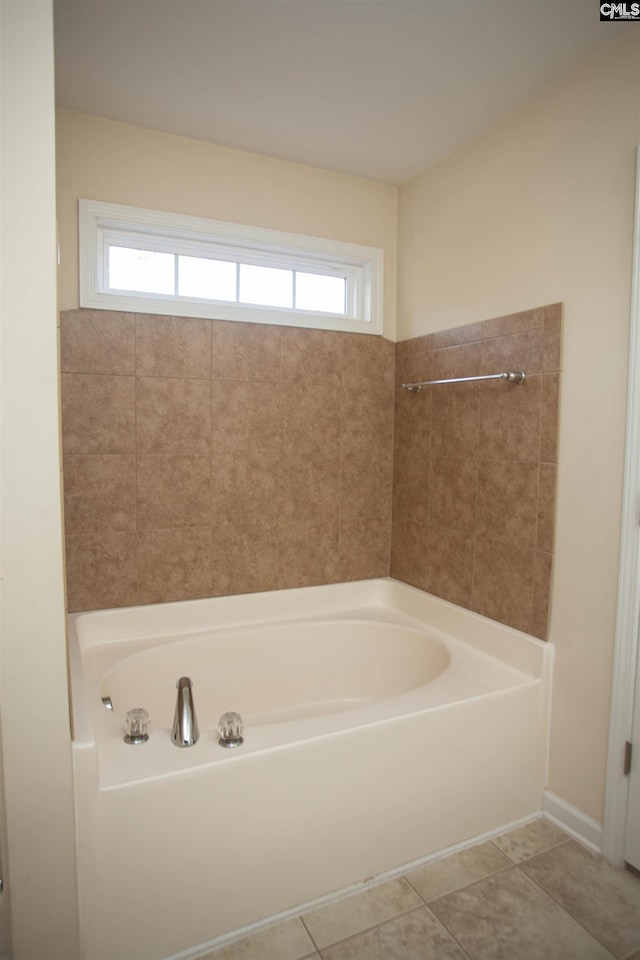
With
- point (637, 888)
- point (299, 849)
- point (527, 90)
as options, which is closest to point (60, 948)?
point (299, 849)

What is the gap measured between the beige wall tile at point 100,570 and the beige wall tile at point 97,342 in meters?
0.67

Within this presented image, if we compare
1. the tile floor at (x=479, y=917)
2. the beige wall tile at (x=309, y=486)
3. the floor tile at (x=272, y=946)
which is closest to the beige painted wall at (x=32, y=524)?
the floor tile at (x=272, y=946)

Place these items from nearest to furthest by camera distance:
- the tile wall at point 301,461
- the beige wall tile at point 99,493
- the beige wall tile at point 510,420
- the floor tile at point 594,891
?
the floor tile at point 594,891 < the beige wall tile at point 510,420 < the tile wall at point 301,461 < the beige wall tile at point 99,493

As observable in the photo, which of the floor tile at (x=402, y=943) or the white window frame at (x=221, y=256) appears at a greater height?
the white window frame at (x=221, y=256)

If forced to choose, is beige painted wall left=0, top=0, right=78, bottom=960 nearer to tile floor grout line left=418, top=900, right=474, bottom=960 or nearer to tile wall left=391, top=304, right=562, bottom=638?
tile floor grout line left=418, top=900, right=474, bottom=960

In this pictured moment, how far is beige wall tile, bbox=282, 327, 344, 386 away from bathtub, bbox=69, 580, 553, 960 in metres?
1.04

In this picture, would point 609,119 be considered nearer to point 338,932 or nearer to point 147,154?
point 147,154

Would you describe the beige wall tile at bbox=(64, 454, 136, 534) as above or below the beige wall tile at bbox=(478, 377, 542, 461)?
below

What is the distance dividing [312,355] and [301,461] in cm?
49

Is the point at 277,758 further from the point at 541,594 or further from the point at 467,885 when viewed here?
the point at 541,594

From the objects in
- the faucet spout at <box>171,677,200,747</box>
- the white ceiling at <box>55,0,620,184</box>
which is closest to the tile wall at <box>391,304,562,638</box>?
the white ceiling at <box>55,0,620,184</box>

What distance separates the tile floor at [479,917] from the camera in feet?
4.88

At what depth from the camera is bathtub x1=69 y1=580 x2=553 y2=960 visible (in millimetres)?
1434

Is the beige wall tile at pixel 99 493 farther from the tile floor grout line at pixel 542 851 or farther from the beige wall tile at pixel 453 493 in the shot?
the tile floor grout line at pixel 542 851
